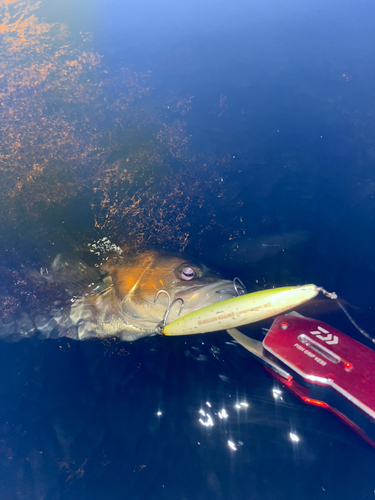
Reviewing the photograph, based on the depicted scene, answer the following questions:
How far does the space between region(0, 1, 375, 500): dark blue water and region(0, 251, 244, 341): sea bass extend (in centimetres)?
22

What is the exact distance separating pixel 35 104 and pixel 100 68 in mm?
1369

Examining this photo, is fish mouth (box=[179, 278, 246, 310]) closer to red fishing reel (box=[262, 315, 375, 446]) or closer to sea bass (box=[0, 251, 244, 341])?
sea bass (box=[0, 251, 244, 341])

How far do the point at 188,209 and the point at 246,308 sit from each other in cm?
221

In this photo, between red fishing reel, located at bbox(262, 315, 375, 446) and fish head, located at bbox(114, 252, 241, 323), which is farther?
fish head, located at bbox(114, 252, 241, 323)

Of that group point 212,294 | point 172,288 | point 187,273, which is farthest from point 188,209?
point 212,294

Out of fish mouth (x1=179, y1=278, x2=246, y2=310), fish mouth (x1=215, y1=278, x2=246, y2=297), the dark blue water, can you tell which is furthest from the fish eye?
the dark blue water

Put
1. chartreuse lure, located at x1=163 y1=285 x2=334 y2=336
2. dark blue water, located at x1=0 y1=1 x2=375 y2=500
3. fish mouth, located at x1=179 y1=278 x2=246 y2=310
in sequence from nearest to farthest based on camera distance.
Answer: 1. chartreuse lure, located at x1=163 y1=285 x2=334 y2=336
2. dark blue water, located at x1=0 y1=1 x2=375 y2=500
3. fish mouth, located at x1=179 y1=278 x2=246 y2=310

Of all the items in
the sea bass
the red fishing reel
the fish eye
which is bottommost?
the red fishing reel

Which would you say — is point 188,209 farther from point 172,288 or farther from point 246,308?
point 246,308

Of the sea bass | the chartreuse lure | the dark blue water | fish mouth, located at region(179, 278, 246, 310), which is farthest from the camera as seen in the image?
the sea bass

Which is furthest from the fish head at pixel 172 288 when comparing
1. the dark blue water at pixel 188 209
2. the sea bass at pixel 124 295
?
the dark blue water at pixel 188 209

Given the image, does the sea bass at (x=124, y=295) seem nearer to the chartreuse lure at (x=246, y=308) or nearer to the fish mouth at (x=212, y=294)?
the fish mouth at (x=212, y=294)

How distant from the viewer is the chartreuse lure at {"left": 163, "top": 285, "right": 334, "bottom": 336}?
8.63 ft

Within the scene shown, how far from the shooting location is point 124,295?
11.7 ft
